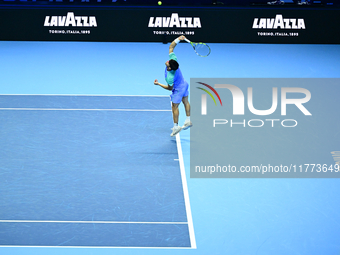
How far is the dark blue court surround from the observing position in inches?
253

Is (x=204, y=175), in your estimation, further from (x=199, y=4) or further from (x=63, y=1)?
(x=63, y=1)

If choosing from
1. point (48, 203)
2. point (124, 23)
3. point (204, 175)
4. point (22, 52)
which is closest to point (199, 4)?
point (124, 23)

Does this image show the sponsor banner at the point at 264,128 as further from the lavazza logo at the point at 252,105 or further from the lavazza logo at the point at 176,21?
the lavazza logo at the point at 176,21

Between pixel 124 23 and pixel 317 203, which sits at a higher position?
pixel 124 23

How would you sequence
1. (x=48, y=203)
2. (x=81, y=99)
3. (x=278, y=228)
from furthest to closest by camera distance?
1. (x=81, y=99)
2. (x=48, y=203)
3. (x=278, y=228)

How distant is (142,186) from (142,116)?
10.2ft

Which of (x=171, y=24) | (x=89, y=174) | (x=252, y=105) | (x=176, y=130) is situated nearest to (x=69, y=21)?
(x=171, y=24)

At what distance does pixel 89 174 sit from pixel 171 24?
9565 millimetres

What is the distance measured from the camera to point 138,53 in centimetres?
1537

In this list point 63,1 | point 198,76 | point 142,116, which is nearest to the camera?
point 142,116

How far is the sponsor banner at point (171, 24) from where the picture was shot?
16.1 meters

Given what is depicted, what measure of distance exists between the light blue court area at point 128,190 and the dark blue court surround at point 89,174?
0.02 metres

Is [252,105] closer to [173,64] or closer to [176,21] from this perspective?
[173,64]

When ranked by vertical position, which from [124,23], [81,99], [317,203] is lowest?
[317,203]
